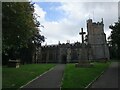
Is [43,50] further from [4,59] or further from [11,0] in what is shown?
[11,0]

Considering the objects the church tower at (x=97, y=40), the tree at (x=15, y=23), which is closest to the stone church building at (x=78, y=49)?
the church tower at (x=97, y=40)

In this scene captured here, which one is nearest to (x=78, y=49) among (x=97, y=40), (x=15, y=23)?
(x=97, y=40)

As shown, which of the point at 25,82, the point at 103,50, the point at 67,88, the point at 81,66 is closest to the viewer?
the point at 67,88

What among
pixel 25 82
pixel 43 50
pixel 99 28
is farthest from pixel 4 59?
pixel 99 28

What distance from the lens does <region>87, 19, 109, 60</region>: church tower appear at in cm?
8912

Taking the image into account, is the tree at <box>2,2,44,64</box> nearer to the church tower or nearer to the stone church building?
the stone church building

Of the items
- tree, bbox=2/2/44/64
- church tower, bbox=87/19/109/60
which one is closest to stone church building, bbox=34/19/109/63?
church tower, bbox=87/19/109/60

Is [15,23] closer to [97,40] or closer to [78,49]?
[78,49]

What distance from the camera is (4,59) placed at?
53.0 metres

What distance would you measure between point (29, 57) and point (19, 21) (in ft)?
138

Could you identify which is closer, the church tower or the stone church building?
the stone church building

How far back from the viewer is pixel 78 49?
86938 millimetres

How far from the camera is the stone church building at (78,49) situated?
8819 cm

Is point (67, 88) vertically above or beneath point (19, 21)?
beneath
